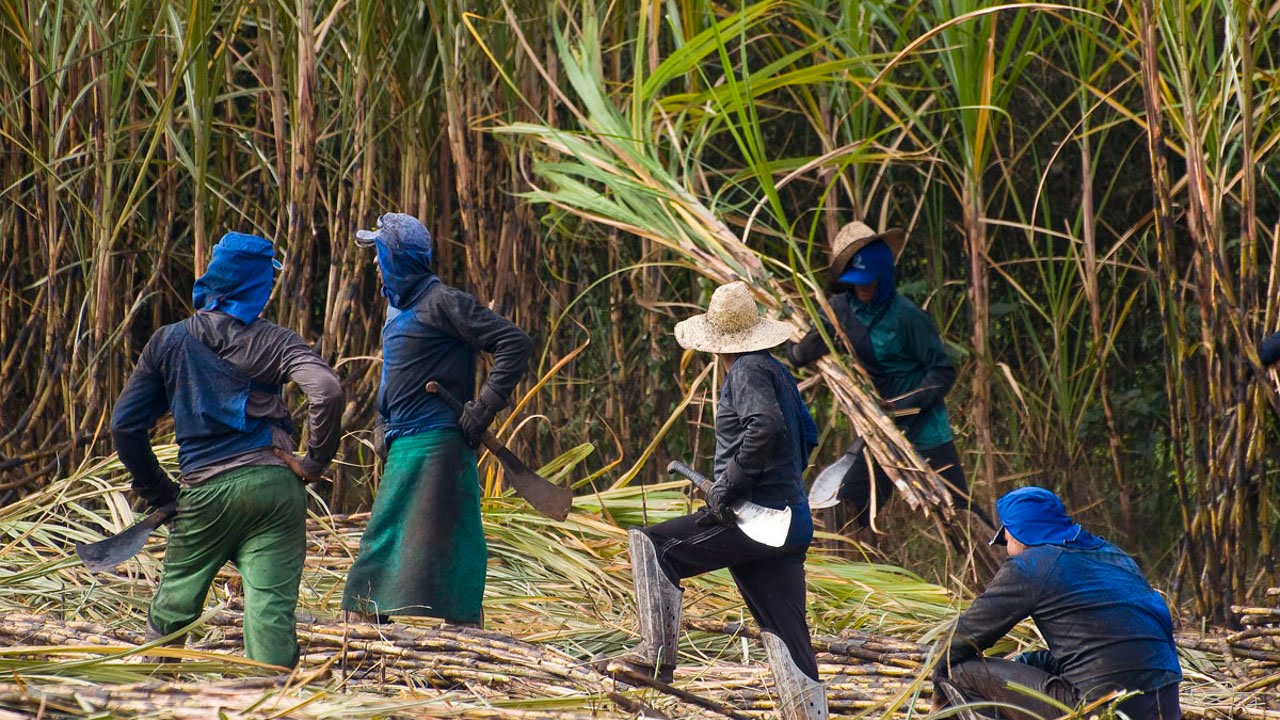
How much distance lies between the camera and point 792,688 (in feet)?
12.0

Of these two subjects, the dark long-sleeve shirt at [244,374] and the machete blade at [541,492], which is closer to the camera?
the dark long-sleeve shirt at [244,374]

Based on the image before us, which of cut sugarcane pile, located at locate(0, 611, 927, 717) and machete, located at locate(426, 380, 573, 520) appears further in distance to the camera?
machete, located at locate(426, 380, 573, 520)

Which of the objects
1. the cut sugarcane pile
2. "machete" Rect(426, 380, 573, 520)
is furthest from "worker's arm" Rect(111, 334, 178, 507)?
"machete" Rect(426, 380, 573, 520)

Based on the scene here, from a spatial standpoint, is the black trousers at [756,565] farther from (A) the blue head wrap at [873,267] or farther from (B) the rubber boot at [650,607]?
(A) the blue head wrap at [873,267]

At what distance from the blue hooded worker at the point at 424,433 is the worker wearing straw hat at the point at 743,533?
A: 0.70 metres

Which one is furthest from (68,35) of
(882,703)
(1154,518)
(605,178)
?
(1154,518)

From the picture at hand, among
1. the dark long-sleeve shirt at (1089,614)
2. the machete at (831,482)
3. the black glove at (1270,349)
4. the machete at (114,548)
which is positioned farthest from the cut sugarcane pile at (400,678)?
the black glove at (1270,349)

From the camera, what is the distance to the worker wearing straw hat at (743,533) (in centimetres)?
374

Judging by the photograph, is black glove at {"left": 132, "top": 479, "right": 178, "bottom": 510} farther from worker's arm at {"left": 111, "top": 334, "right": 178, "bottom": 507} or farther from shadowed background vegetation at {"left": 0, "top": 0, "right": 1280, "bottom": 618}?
shadowed background vegetation at {"left": 0, "top": 0, "right": 1280, "bottom": 618}

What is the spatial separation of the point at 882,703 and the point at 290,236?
2697 millimetres

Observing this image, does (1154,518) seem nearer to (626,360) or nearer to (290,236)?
(626,360)

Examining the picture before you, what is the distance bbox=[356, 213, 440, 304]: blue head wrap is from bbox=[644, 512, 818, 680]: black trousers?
107cm

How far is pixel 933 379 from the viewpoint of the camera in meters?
5.15

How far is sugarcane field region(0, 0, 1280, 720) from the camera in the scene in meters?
3.71
